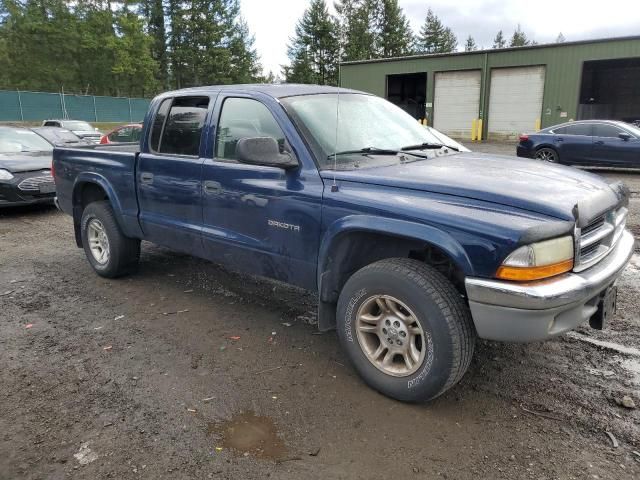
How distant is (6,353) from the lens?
3818 mm

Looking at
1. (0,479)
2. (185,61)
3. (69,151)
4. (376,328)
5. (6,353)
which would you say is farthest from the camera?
(185,61)

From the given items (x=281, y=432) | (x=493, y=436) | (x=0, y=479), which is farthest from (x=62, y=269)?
(x=493, y=436)

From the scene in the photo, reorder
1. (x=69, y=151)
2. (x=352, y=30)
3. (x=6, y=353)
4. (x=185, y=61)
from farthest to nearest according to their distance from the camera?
(x=352, y=30) → (x=185, y=61) → (x=69, y=151) → (x=6, y=353)

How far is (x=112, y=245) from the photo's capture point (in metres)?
5.23

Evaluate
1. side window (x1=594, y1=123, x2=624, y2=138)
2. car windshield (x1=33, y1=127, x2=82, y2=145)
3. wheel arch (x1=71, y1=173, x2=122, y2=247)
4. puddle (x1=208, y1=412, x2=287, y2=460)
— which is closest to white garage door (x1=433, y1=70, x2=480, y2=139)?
side window (x1=594, y1=123, x2=624, y2=138)

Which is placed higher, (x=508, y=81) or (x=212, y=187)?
(x=508, y=81)

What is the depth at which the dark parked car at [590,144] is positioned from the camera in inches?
499

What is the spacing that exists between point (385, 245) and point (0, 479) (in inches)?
96.4

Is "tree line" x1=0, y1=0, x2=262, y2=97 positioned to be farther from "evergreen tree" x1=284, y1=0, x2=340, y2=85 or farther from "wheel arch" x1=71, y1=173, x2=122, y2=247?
"wheel arch" x1=71, y1=173, x2=122, y2=247

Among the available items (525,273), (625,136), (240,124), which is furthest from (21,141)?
(625,136)

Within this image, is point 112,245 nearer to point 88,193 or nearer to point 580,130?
point 88,193

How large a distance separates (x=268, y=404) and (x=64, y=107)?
37875mm

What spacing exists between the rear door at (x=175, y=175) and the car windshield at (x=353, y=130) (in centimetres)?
98

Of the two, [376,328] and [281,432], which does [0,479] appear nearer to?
[281,432]
